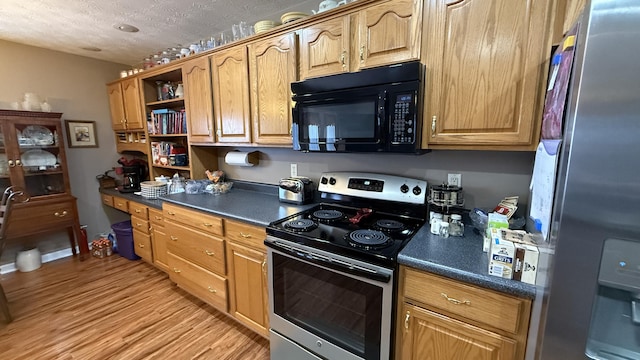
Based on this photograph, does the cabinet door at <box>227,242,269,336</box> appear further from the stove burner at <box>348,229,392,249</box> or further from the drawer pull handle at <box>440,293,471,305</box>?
the drawer pull handle at <box>440,293,471,305</box>

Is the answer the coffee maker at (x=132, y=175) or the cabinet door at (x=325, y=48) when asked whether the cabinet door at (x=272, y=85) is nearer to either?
the cabinet door at (x=325, y=48)

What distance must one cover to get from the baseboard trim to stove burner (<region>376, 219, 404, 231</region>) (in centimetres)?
387

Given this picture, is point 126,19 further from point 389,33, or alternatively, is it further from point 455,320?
point 455,320

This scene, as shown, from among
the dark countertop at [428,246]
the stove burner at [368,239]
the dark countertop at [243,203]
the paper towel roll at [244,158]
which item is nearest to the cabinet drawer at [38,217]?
the dark countertop at [243,203]

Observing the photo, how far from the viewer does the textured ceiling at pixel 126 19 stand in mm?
1938

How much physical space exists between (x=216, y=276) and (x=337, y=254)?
1176mm

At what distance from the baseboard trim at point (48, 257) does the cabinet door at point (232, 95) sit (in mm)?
2677

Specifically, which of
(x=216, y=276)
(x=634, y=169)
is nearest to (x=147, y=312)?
(x=216, y=276)

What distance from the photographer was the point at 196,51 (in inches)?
94.3

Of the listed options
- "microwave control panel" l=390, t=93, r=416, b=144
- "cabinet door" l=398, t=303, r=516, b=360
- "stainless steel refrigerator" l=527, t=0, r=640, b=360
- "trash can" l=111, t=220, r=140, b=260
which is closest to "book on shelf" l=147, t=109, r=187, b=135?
"trash can" l=111, t=220, r=140, b=260

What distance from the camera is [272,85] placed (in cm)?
187

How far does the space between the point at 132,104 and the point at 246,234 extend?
8.34 feet

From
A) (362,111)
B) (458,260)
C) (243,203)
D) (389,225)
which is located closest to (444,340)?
(458,260)

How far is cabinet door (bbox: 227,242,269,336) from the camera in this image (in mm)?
1698
